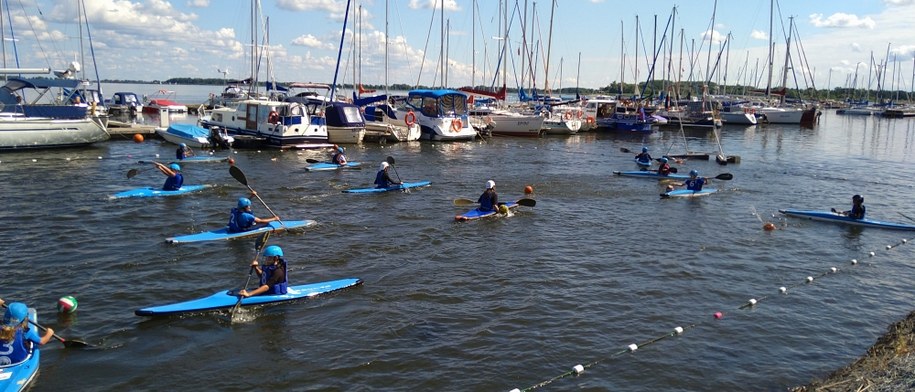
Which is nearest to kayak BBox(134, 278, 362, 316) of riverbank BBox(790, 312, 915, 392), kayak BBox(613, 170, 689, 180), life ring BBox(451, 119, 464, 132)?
riverbank BBox(790, 312, 915, 392)

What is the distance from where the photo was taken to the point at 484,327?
11.9m

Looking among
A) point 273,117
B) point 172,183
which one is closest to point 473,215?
point 172,183

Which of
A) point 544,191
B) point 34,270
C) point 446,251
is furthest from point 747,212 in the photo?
point 34,270

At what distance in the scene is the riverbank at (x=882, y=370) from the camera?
28.2 feet

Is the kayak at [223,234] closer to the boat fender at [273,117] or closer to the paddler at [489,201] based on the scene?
the paddler at [489,201]

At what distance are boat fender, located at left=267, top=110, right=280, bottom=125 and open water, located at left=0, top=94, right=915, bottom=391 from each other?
29.2 ft

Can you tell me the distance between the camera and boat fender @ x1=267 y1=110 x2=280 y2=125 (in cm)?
3678

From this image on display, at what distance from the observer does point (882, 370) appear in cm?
930

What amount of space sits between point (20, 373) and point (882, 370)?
12.3 m

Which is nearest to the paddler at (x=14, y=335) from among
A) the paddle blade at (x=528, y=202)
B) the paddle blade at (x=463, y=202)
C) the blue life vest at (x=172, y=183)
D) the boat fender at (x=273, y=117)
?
the blue life vest at (x=172, y=183)

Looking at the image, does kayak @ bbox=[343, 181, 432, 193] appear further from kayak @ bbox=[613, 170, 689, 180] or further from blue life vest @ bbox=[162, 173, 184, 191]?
kayak @ bbox=[613, 170, 689, 180]

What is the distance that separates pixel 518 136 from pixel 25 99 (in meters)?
33.7

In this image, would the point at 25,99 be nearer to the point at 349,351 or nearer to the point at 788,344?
the point at 349,351

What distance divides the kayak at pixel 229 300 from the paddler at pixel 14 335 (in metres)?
2.40
